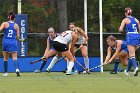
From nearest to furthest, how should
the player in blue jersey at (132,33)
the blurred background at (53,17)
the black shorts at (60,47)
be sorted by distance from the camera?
the player in blue jersey at (132,33), the black shorts at (60,47), the blurred background at (53,17)

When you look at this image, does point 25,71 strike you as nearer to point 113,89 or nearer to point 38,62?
point 38,62

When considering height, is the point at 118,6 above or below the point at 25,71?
above

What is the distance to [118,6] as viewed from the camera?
3409 cm

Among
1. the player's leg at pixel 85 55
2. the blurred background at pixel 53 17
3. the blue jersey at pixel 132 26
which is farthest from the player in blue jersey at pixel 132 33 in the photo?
the blurred background at pixel 53 17

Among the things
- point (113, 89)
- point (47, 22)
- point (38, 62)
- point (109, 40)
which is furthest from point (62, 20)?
point (113, 89)

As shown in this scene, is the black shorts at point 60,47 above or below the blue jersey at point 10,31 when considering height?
below

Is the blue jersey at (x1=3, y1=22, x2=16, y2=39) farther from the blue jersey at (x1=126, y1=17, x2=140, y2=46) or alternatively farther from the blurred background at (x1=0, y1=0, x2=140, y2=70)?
the blurred background at (x1=0, y1=0, x2=140, y2=70)

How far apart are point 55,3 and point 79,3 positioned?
1563 mm

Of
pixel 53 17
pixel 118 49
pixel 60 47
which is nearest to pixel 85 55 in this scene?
pixel 118 49

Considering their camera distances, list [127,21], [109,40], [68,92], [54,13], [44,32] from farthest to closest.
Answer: [54,13]
[44,32]
[109,40]
[127,21]
[68,92]

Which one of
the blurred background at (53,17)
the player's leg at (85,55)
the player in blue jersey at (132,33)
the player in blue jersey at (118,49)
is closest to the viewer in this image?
the player in blue jersey at (132,33)

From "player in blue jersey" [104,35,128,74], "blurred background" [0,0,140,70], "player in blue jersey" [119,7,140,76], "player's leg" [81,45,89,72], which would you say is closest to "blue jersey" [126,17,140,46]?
"player in blue jersey" [119,7,140,76]

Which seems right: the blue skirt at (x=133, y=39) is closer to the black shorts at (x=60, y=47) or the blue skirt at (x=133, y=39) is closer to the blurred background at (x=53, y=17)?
the black shorts at (x=60, y=47)

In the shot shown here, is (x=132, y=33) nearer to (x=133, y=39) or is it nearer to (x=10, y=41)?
(x=133, y=39)
